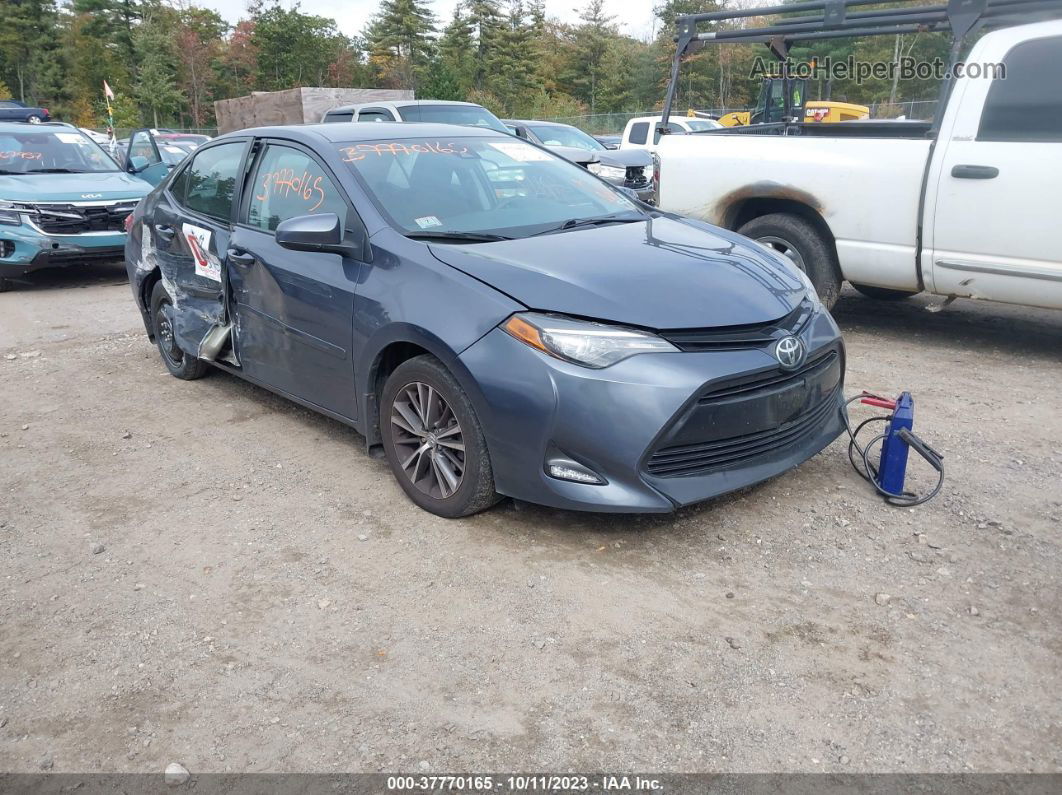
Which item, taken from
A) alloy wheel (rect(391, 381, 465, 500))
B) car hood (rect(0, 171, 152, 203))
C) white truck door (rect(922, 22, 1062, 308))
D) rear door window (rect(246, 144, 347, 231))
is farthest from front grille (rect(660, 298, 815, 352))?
car hood (rect(0, 171, 152, 203))

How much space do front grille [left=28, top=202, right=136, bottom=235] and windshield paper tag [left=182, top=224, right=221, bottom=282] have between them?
15.6 ft

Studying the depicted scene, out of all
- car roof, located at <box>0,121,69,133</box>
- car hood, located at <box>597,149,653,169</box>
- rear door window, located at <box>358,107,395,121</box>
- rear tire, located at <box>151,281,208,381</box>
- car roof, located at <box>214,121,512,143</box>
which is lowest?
rear tire, located at <box>151,281,208,381</box>

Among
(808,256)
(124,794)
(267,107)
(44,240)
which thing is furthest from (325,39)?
(124,794)

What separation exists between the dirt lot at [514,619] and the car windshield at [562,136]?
34.6 ft

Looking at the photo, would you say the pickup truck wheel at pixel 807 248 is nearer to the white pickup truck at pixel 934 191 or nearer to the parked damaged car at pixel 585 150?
the white pickup truck at pixel 934 191

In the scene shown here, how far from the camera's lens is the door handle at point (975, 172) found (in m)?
5.44

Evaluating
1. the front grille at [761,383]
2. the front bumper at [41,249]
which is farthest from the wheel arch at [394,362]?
the front bumper at [41,249]

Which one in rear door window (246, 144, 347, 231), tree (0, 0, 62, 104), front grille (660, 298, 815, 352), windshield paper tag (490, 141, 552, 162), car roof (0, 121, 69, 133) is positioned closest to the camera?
front grille (660, 298, 815, 352)

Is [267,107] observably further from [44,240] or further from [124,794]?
[124,794]

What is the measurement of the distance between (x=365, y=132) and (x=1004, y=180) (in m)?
3.82

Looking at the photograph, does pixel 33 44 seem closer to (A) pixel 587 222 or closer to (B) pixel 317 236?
(B) pixel 317 236

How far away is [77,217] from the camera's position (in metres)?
9.12

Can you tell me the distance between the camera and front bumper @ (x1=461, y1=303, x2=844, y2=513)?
3.19 m

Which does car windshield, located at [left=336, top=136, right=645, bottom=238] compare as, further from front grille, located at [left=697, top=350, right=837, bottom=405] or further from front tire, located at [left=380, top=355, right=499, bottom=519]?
front grille, located at [left=697, top=350, right=837, bottom=405]
